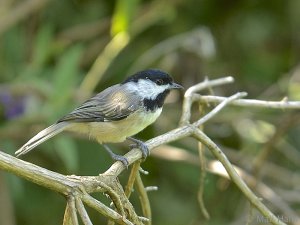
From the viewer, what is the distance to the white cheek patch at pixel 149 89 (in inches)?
130

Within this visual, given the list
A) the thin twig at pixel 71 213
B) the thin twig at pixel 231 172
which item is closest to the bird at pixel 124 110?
the thin twig at pixel 231 172

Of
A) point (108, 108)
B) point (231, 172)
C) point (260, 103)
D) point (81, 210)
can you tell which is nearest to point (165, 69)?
point (108, 108)

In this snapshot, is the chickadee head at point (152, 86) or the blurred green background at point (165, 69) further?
the blurred green background at point (165, 69)

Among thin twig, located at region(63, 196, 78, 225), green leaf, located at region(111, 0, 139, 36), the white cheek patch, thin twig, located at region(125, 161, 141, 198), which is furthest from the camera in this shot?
green leaf, located at region(111, 0, 139, 36)

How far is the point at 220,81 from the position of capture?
9.00 feet

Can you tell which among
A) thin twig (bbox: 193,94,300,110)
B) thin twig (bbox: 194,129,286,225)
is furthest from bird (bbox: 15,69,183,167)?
thin twig (bbox: 194,129,286,225)

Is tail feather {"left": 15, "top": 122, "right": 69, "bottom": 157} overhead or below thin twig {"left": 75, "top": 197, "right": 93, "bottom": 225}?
overhead

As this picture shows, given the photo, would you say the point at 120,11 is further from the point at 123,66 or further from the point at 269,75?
the point at 269,75

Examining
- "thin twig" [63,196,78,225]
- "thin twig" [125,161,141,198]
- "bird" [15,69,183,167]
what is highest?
"bird" [15,69,183,167]

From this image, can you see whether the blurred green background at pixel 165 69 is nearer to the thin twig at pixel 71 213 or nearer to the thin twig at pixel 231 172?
the thin twig at pixel 231 172

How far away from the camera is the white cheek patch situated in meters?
3.31

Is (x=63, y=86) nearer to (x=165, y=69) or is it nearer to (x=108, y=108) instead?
(x=108, y=108)

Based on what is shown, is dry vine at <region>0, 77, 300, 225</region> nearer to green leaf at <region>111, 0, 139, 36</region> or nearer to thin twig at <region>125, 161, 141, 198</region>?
thin twig at <region>125, 161, 141, 198</region>

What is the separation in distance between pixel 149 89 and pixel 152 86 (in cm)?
3
